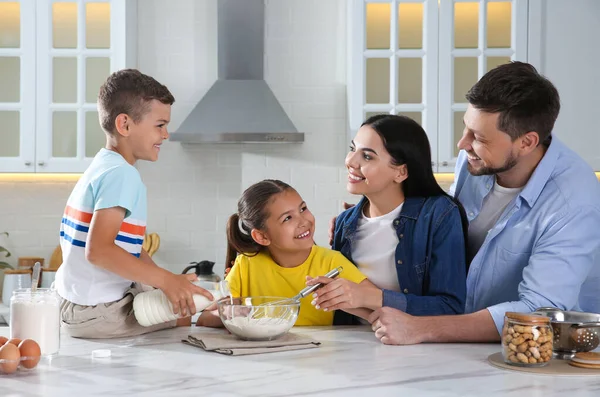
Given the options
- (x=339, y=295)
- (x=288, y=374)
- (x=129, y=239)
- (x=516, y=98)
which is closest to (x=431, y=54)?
(x=516, y=98)

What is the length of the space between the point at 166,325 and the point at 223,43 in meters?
2.69

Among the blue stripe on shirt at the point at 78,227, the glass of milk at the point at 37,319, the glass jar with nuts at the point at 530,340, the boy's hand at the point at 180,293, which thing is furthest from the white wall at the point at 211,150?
the glass jar with nuts at the point at 530,340

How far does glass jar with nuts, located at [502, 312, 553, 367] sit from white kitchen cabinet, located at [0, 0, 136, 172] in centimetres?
309

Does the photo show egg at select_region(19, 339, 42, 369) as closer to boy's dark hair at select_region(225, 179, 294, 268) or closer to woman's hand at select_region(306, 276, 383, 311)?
woman's hand at select_region(306, 276, 383, 311)

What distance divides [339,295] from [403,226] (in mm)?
386

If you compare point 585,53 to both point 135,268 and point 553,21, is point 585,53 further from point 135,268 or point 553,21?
point 135,268

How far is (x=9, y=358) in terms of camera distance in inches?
63.4

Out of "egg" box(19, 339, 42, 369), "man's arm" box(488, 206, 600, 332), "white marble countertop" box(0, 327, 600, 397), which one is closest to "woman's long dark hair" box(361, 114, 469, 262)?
"man's arm" box(488, 206, 600, 332)

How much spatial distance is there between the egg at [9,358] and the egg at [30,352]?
0.05 feet

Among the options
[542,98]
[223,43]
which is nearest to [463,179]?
[542,98]

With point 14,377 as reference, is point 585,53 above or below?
above

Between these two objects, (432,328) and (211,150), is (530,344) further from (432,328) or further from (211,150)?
(211,150)

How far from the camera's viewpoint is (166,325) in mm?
2158

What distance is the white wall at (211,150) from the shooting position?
15.3 ft
